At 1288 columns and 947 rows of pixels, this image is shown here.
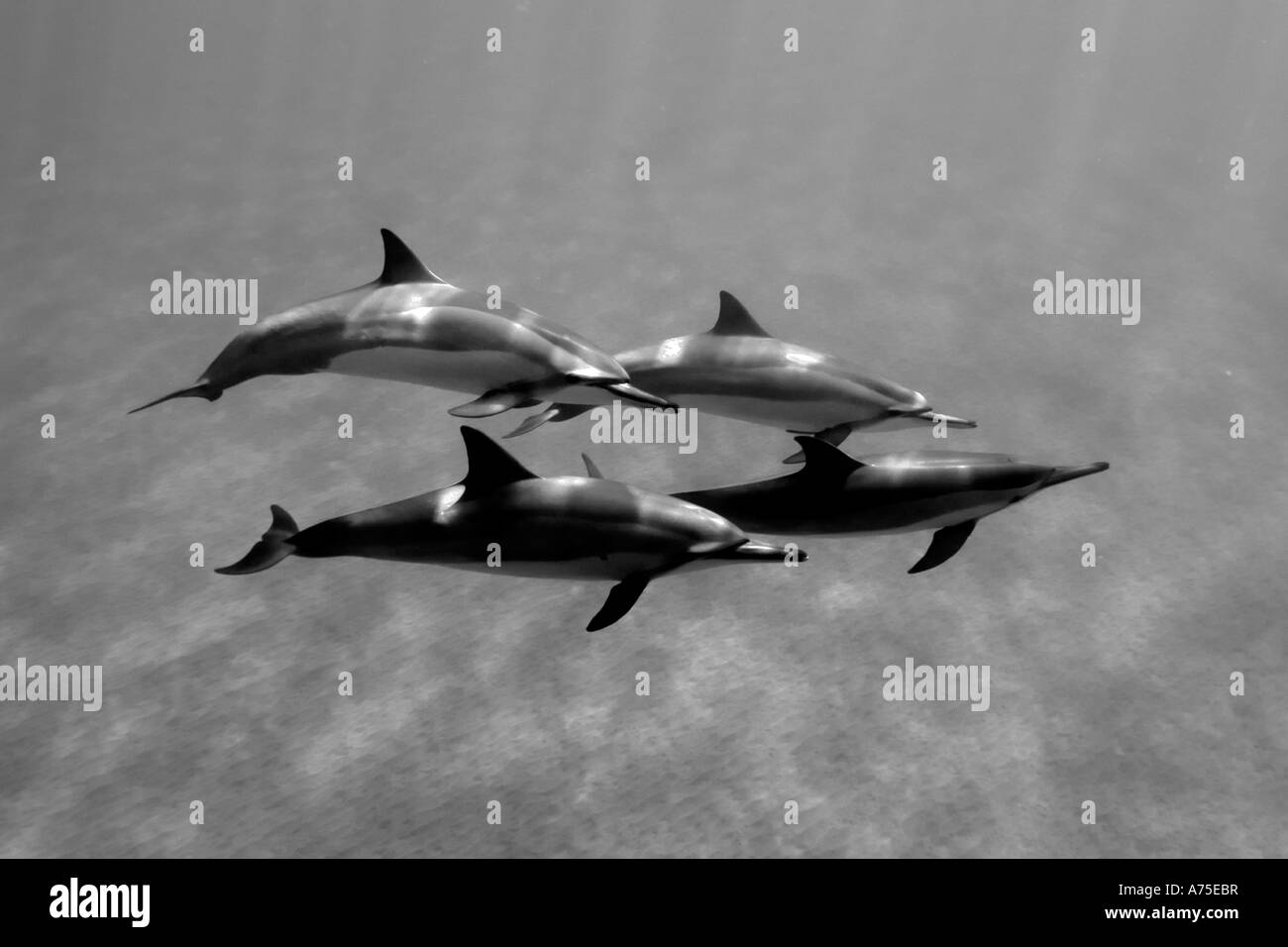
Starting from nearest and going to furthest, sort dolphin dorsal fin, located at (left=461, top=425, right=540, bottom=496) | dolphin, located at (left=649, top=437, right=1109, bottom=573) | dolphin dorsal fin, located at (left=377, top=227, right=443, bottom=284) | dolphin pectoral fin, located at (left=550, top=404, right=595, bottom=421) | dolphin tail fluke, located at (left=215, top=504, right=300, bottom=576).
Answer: dolphin dorsal fin, located at (left=461, top=425, right=540, bottom=496)
dolphin tail fluke, located at (left=215, top=504, right=300, bottom=576)
dolphin, located at (left=649, top=437, right=1109, bottom=573)
dolphin pectoral fin, located at (left=550, top=404, right=595, bottom=421)
dolphin dorsal fin, located at (left=377, top=227, right=443, bottom=284)

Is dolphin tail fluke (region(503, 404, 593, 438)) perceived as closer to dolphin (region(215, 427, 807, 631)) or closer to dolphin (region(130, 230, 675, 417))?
dolphin (region(130, 230, 675, 417))

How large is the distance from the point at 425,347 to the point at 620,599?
166cm

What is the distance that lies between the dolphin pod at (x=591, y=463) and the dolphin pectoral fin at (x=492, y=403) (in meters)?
0.01

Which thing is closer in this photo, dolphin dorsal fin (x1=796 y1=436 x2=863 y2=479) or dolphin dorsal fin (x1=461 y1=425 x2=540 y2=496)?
dolphin dorsal fin (x1=461 y1=425 x2=540 y2=496)

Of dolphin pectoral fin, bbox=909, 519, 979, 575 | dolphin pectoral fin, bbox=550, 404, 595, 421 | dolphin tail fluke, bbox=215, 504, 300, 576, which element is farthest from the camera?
dolphin pectoral fin, bbox=550, 404, 595, 421

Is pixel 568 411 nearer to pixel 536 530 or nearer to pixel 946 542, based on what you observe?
pixel 536 530

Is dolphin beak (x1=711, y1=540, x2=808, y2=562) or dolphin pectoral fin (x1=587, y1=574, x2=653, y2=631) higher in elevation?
dolphin beak (x1=711, y1=540, x2=808, y2=562)

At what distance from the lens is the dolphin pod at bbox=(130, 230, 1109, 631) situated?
400cm

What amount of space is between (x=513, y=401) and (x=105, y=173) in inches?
1026

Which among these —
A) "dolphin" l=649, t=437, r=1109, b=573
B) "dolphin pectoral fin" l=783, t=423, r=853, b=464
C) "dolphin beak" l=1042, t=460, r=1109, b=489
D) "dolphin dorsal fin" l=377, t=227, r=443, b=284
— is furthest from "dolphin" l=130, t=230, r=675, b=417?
"dolphin beak" l=1042, t=460, r=1109, b=489

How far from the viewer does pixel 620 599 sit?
4.05 meters

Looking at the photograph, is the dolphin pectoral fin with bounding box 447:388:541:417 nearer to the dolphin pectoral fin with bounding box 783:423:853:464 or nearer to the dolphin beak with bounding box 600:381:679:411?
the dolphin beak with bounding box 600:381:679:411

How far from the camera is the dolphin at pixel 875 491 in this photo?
4.25m

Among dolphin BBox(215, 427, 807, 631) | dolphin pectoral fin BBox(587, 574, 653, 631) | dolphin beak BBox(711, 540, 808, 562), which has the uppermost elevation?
dolphin BBox(215, 427, 807, 631)
